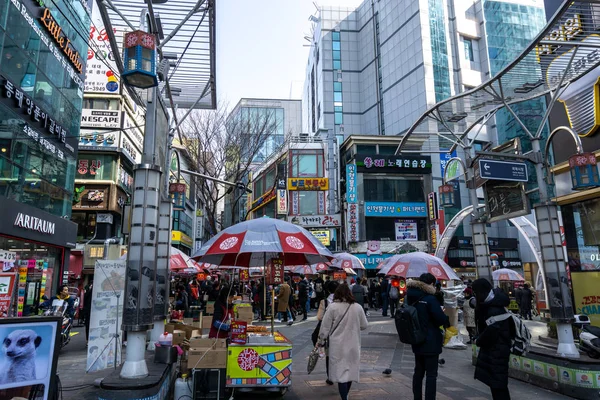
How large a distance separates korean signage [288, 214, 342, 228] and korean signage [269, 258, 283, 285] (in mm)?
24698

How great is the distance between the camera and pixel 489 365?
4.79 metres

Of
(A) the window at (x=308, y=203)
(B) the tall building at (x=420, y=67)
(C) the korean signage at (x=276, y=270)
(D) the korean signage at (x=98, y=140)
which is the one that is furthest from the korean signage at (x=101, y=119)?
(C) the korean signage at (x=276, y=270)

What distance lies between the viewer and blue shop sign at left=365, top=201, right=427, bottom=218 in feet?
115

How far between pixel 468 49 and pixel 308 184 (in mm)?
22904

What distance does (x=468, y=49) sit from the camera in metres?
43.0

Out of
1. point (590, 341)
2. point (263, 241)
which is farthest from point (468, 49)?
point (263, 241)

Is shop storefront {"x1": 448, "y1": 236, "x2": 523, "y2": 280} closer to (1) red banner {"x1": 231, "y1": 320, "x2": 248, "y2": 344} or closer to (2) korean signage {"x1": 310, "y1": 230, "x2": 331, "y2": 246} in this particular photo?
(2) korean signage {"x1": 310, "y1": 230, "x2": 331, "y2": 246}

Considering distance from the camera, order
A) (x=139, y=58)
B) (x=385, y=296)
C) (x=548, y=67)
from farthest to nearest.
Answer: (x=385, y=296)
(x=548, y=67)
(x=139, y=58)

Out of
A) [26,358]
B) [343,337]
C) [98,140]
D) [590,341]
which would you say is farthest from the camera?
[98,140]

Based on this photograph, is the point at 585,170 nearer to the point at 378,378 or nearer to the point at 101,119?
the point at 378,378

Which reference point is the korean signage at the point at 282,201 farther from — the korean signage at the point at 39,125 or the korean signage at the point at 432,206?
the korean signage at the point at 39,125

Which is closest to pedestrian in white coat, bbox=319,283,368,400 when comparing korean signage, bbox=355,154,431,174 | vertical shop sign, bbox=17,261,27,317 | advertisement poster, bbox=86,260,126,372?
advertisement poster, bbox=86,260,126,372

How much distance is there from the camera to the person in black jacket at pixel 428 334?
16.8 feet

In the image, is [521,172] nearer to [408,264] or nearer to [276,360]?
[408,264]
